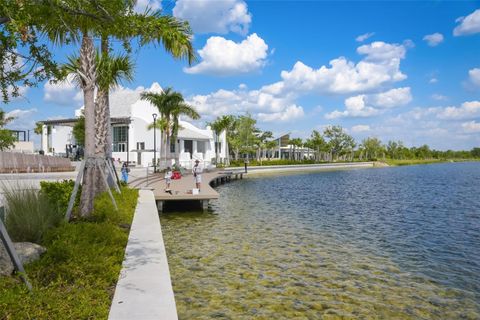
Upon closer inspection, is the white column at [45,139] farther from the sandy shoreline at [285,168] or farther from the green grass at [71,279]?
the green grass at [71,279]

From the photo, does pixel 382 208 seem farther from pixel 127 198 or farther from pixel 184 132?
pixel 184 132

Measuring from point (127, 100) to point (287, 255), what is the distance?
2299 inches

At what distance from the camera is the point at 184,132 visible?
6469 cm

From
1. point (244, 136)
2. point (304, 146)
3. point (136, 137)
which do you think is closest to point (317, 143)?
point (304, 146)

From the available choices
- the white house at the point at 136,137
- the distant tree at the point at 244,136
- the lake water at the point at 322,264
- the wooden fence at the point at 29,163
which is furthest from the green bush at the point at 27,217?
the distant tree at the point at 244,136

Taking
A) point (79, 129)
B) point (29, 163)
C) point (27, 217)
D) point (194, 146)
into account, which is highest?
point (79, 129)

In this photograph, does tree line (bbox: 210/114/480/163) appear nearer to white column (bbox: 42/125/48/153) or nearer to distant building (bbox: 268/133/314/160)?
distant building (bbox: 268/133/314/160)

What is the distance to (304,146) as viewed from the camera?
117 meters

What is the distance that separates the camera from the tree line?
83.7 m

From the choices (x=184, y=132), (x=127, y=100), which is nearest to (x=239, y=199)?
(x=184, y=132)

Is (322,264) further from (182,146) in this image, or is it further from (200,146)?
(200,146)

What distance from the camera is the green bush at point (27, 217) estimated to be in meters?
9.48

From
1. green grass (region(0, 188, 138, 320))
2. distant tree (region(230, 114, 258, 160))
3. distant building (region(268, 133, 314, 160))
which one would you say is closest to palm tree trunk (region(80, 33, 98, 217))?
green grass (region(0, 188, 138, 320))

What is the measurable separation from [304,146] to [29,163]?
3410 inches
